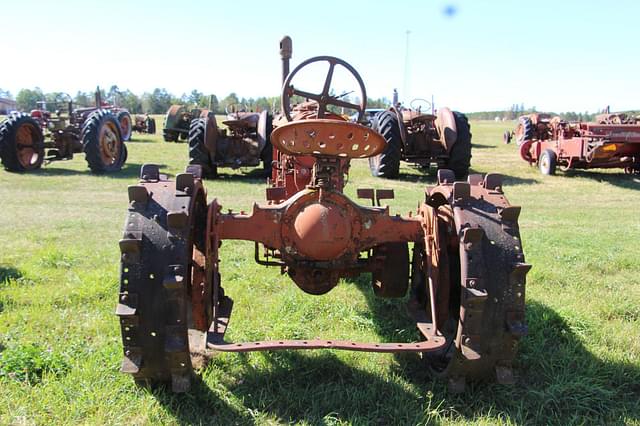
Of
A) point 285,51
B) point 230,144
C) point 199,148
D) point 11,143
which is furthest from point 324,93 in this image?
point 11,143

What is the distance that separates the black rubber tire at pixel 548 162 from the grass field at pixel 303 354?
780 centimetres

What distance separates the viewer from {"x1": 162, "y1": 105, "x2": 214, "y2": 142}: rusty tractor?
24688 mm

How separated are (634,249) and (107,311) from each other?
602 cm

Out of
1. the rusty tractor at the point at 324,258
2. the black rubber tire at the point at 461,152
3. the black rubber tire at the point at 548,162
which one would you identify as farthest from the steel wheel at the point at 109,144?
the black rubber tire at the point at 548,162

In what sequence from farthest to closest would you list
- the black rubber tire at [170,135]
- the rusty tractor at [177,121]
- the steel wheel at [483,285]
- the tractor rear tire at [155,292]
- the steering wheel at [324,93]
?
the black rubber tire at [170,135]
the rusty tractor at [177,121]
the steering wheel at [324,93]
the steel wheel at [483,285]
the tractor rear tire at [155,292]

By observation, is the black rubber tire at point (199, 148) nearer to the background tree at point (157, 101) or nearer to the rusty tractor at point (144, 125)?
the rusty tractor at point (144, 125)

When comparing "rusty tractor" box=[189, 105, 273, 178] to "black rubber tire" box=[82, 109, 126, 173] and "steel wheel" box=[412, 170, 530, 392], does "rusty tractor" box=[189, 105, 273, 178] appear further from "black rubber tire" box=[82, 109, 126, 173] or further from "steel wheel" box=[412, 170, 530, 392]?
"steel wheel" box=[412, 170, 530, 392]

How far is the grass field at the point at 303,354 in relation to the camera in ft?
9.08

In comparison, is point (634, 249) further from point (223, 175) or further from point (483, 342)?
point (223, 175)

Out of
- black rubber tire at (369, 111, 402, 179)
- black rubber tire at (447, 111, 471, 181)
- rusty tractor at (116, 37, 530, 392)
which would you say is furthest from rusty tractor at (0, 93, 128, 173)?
rusty tractor at (116, 37, 530, 392)

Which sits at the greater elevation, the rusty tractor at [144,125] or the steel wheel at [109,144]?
the rusty tractor at [144,125]

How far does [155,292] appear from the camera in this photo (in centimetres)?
256

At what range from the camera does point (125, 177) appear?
41.8ft

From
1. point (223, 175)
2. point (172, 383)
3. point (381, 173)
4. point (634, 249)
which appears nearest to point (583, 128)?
point (381, 173)
